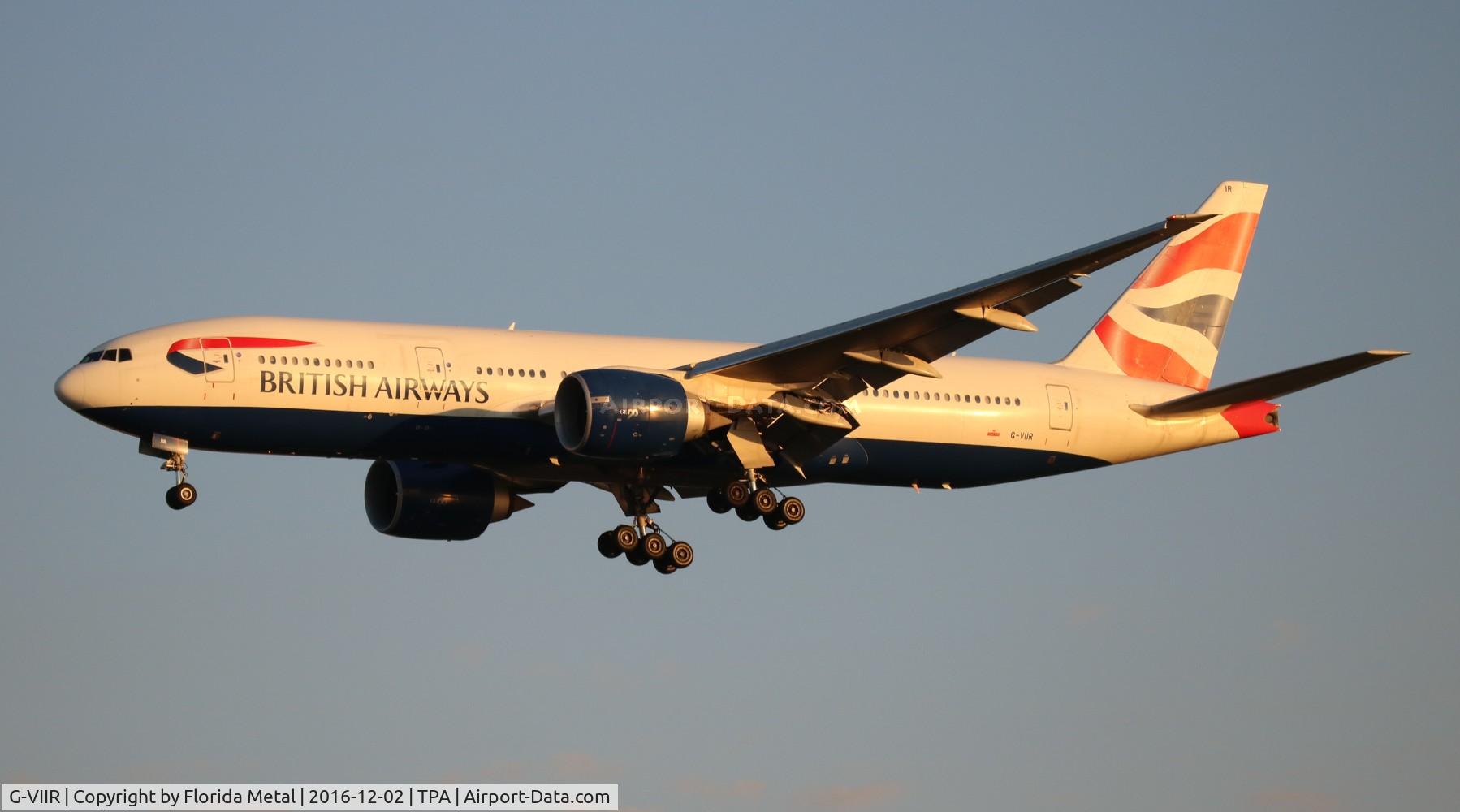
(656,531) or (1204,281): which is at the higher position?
(1204,281)

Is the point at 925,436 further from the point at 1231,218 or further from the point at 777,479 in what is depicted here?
the point at 1231,218

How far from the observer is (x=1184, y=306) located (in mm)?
47719

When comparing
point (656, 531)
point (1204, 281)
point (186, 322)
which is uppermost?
point (1204, 281)

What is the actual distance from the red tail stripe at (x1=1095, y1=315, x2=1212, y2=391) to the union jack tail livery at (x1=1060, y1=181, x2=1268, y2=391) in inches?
0.7

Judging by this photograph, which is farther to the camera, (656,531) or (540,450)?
(656,531)

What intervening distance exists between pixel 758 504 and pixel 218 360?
1083 cm

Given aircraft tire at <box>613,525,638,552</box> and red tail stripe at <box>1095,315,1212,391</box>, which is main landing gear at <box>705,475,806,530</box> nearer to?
aircraft tire at <box>613,525,638,552</box>

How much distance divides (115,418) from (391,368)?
5.04 meters

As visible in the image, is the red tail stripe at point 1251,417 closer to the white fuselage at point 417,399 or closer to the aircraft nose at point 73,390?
the white fuselage at point 417,399

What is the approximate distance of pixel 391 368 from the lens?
3753 centimetres

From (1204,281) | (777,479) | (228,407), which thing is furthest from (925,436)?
(228,407)

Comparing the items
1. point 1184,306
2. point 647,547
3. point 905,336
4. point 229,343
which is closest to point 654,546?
point 647,547

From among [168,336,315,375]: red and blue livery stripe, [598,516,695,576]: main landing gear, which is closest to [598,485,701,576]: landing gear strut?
[598,516,695,576]: main landing gear

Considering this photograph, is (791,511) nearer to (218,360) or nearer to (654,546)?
(654,546)
